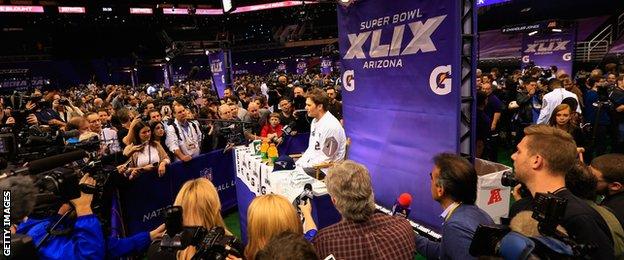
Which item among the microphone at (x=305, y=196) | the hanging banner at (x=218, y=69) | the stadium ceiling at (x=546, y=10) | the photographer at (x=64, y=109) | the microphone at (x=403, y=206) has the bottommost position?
the microphone at (x=305, y=196)

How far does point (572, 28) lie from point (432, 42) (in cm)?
1315

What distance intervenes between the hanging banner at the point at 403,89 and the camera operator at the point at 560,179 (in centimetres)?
207

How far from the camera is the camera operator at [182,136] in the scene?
18.6ft

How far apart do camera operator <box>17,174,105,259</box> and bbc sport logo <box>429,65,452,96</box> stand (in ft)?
11.8

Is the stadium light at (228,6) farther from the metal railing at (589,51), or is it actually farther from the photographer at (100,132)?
the metal railing at (589,51)

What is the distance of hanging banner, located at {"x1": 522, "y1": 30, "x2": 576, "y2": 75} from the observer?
14.8 m

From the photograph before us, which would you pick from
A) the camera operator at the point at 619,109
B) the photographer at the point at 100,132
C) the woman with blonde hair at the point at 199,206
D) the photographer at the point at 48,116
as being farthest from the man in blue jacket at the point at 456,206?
the photographer at the point at 48,116

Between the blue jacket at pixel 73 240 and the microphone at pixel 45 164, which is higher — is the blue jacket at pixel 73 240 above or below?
below

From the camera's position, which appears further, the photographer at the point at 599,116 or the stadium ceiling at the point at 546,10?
the stadium ceiling at the point at 546,10

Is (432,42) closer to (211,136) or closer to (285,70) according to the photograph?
(211,136)

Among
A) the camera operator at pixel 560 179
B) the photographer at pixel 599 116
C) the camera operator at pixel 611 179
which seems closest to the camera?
the camera operator at pixel 560 179

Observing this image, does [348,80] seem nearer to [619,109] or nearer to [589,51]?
[619,109]

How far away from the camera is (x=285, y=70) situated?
136 feet

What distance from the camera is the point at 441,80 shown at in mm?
4441
